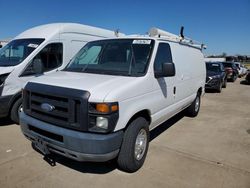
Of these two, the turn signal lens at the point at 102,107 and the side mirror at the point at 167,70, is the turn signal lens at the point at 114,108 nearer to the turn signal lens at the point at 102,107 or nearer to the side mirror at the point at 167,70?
the turn signal lens at the point at 102,107

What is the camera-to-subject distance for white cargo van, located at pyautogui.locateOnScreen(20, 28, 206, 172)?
3184mm

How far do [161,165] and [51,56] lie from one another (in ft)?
14.4

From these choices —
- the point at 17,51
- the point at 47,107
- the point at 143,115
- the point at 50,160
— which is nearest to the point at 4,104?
the point at 17,51

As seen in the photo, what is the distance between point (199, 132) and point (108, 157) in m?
3.46

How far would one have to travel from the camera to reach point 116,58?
4.48 m

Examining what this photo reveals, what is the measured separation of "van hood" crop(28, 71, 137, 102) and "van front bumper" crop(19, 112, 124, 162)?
1.72ft

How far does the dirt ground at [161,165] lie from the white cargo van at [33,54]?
33.2 inches

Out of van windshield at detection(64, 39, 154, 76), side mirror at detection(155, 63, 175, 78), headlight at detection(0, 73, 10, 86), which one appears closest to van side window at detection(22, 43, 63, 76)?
headlight at detection(0, 73, 10, 86)

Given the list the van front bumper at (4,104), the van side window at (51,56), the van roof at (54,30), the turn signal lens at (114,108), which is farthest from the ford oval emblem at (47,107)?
the van roof at (54,30)

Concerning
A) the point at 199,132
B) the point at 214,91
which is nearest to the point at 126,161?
the point at 199,132

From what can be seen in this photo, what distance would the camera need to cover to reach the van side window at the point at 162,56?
4.38 m

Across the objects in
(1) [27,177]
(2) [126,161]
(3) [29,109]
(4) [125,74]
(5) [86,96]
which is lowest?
(1) [27,177]

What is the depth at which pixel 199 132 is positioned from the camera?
607 cm

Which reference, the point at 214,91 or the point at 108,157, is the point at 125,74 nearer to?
the point at 108,157
